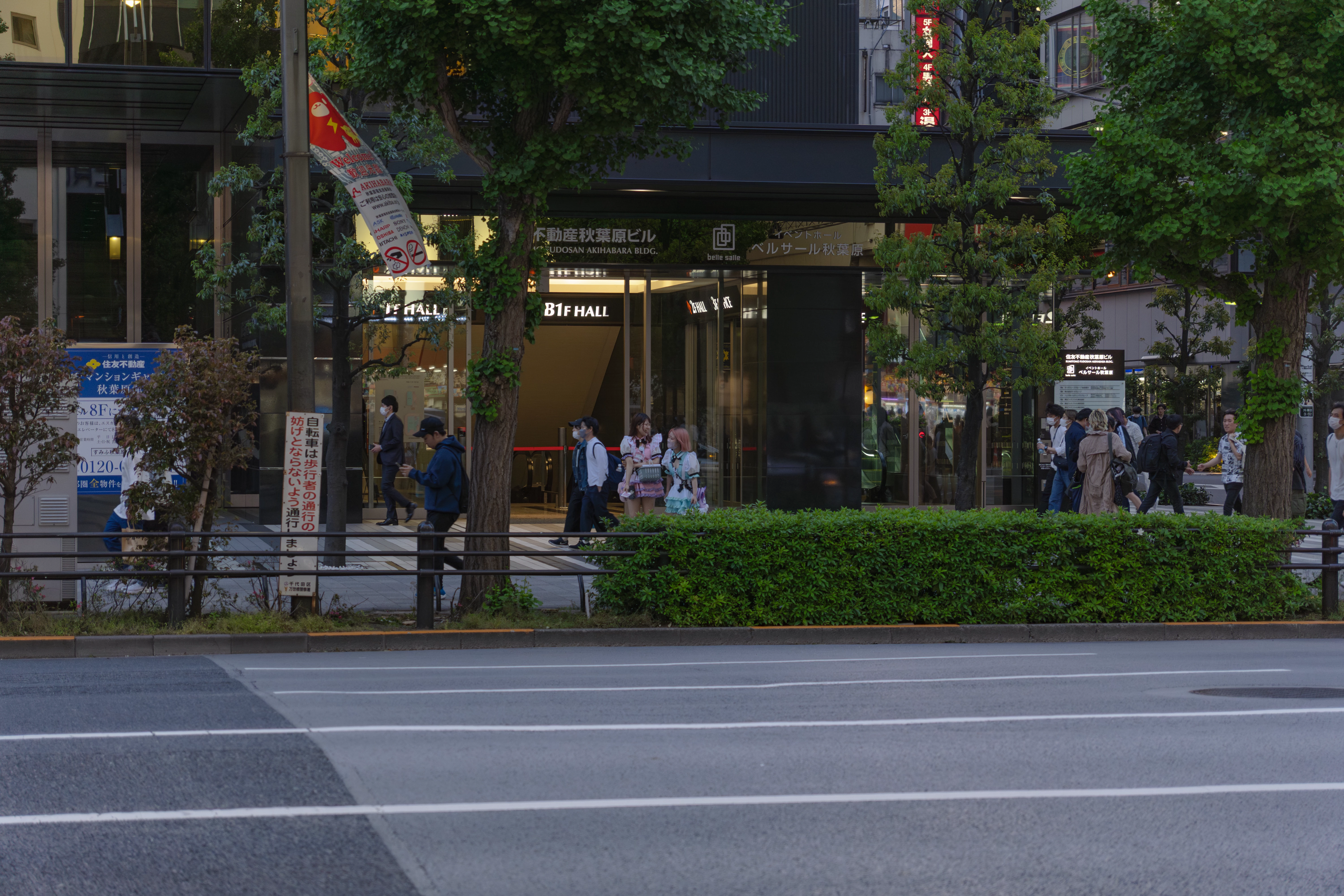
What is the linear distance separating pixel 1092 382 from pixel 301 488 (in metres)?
15.5

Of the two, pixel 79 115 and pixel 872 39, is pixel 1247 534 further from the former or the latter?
pixel 79 115

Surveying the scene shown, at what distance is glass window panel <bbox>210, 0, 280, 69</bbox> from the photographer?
65.2 ft

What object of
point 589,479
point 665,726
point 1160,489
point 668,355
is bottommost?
point 665,726

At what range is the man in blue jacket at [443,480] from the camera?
13773 millimetres

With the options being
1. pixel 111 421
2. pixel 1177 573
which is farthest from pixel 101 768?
pixel 1177 573

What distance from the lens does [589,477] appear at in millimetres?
18359

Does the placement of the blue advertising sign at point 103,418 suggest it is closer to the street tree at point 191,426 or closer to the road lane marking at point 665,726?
the street tree at point 191,426

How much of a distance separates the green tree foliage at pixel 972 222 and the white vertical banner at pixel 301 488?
830 centimetres

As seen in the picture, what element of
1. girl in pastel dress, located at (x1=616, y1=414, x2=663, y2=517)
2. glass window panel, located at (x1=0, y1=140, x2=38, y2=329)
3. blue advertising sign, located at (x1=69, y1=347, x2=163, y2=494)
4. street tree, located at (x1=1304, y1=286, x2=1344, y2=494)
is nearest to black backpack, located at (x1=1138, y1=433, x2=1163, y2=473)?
girl in pastel dress, located at (x1=616, y1=414, x2=663, y2=517)

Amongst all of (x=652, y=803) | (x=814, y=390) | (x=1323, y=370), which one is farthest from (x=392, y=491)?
(x=1323, y=370)

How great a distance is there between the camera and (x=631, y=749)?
7.02 metres

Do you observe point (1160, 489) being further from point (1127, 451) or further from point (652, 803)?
point (652, 803)

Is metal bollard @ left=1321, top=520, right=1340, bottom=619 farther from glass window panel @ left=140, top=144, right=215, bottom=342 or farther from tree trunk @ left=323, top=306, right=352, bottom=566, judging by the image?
glass window panel @ left=140, top=144, right=215, bottom=342

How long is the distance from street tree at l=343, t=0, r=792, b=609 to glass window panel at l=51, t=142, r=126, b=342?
12559 millimetres
